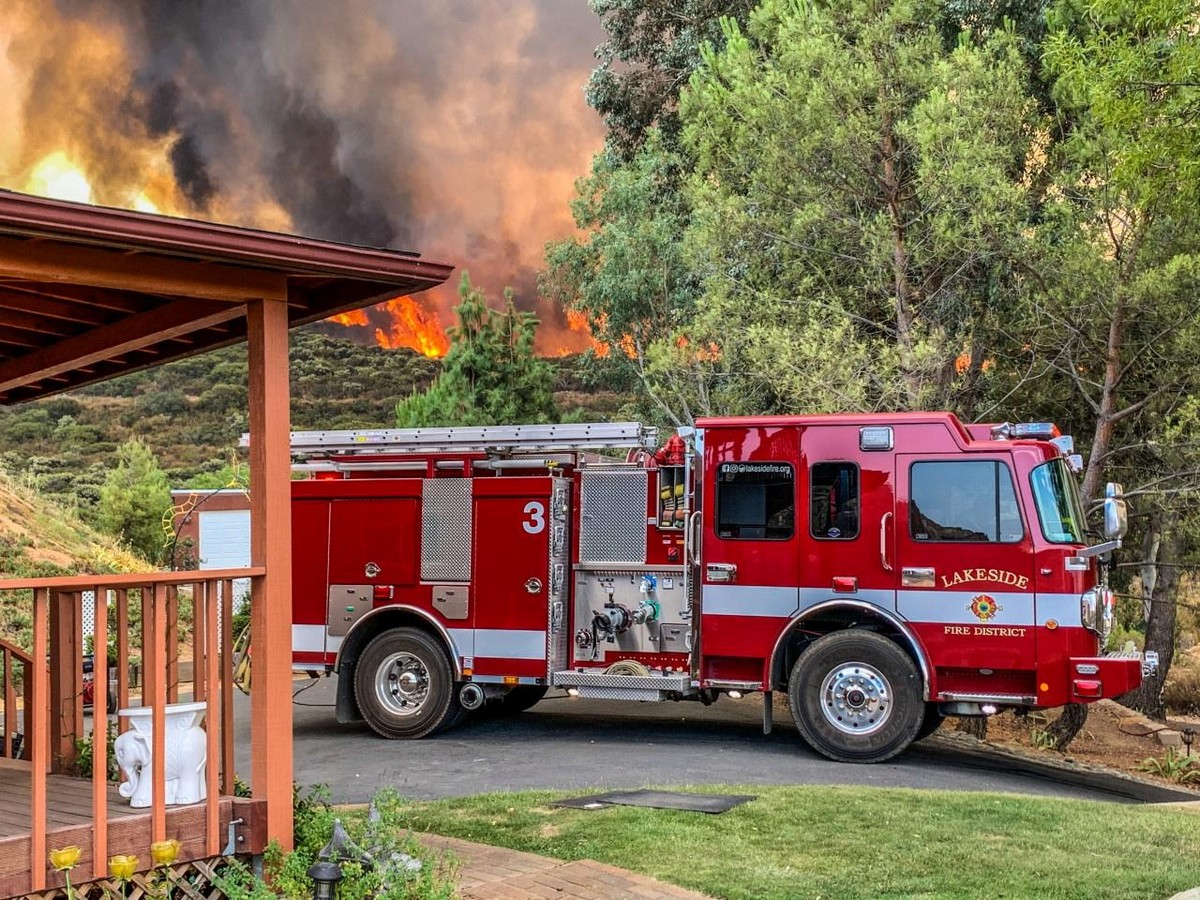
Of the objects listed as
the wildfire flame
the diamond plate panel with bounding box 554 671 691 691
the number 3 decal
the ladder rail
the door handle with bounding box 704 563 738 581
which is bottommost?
the diamond plate panel with bounding box 554 671 691 691

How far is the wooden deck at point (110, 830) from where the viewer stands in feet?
16.3

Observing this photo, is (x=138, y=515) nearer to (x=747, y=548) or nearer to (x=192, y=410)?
(x=747, y=548)

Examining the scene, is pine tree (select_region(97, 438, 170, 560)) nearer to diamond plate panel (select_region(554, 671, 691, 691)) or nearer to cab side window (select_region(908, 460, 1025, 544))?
diamond plate panel (select_region(554, 671, 691, 691))

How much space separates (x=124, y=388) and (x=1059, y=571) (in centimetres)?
4654

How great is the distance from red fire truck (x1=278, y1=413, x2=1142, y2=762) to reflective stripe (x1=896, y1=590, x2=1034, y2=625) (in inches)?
0.6

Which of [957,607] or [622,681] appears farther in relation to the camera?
[622,681]

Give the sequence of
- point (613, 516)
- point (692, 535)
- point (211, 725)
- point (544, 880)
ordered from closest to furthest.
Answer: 1. point (211, 725)
2. point (544, 880)
3. point (692, 535)
4. point (613, 516)

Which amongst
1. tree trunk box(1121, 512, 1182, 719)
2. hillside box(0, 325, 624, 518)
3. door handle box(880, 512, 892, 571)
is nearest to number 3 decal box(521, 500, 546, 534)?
door handle box(880, 512, 892, 571)

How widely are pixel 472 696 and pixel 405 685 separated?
714mm

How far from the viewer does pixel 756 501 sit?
10688 millimetres

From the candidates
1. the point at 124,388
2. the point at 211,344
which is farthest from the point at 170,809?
the point at 124,388

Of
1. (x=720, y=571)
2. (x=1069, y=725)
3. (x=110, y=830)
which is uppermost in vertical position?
(x=720, y=571)

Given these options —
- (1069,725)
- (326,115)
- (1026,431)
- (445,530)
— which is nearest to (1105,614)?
(1026,431)

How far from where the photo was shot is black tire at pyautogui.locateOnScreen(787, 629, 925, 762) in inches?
398
